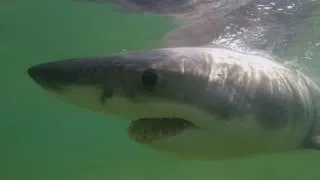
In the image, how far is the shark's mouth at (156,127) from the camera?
3.43 m

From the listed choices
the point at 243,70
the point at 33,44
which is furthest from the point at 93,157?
the point at 243,70

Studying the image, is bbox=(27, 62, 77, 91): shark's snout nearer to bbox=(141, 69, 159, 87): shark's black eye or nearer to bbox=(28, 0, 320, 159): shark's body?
bbox=(28, 0, 320, 159): shark's body

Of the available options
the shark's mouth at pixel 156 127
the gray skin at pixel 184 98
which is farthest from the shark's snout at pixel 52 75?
the shark's mouth at pixel 156 127

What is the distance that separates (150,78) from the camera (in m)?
3.32

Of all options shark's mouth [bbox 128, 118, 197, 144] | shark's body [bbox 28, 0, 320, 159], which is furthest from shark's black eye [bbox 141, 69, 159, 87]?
shark's mouth [bbox 128, 118, 197, 144]

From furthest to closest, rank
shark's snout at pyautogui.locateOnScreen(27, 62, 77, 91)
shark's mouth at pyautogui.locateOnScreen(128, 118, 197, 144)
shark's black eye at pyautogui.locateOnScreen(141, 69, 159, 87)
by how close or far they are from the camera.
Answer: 1. shark's mouth at pyautogui.locateOnScreen(128, 118, 197, 144)
2. shark's black eye at pyautogui.locateOnScreen(141, 69, 159, 87)
3. shark's snout at pyautogui.locateOnScreen(27, 62, 77, 91)

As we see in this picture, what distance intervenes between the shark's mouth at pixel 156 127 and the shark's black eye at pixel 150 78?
1.12ft

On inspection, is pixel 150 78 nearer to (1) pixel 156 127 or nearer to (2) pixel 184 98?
(2) pixel 184 98

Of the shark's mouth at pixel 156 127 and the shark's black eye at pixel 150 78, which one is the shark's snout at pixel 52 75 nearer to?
the shark's black eye at pixel 150 78

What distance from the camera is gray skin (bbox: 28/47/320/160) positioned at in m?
3.09

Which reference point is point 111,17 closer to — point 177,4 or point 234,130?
point 177,4

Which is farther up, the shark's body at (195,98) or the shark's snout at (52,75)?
the shark's snout at (52,75)

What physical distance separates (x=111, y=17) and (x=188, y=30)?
3717mm


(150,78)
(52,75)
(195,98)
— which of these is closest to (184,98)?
(195,98)
